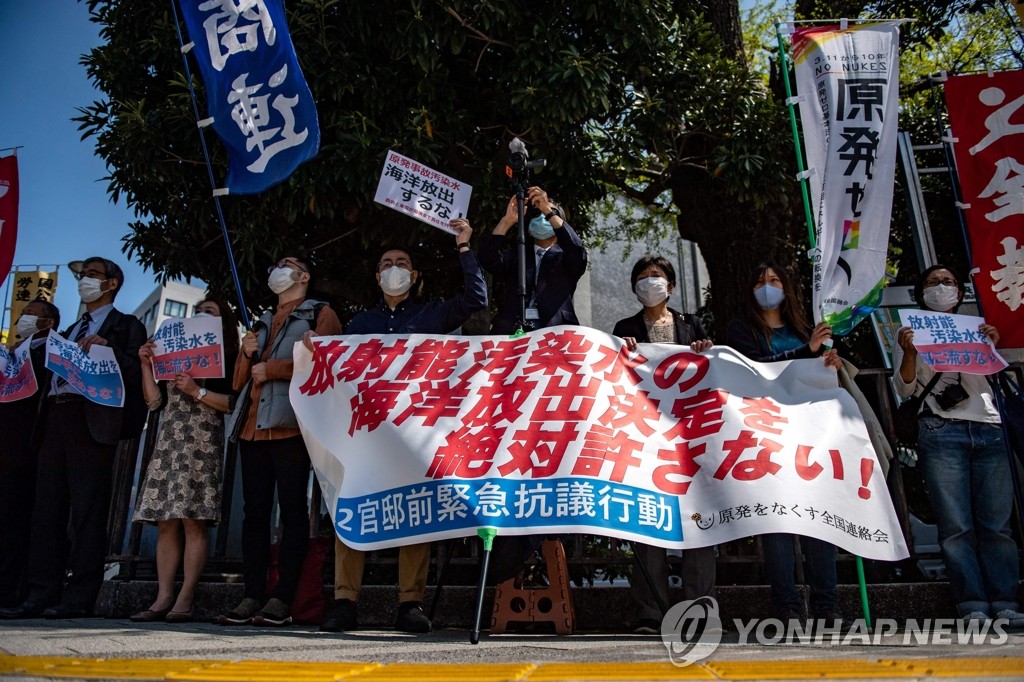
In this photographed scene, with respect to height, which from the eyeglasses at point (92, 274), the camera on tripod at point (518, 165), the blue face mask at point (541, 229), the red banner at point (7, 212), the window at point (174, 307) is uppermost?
the window at point (174, 307)

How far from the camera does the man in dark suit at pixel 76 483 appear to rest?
16.1 ft

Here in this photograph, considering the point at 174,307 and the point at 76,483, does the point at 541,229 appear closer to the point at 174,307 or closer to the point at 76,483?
the point at 76,483

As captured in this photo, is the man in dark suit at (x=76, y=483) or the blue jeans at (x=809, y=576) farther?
the man in dark suit at (x=76, y=483)

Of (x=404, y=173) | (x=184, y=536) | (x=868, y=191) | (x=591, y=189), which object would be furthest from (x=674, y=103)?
(x=184, y=536)

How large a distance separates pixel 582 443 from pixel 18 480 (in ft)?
12.5

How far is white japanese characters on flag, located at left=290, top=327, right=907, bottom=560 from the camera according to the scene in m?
3.85

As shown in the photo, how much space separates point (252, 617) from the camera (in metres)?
4.48

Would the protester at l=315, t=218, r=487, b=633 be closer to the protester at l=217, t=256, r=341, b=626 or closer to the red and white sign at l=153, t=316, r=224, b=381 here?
the protester at l=217, t=256, r=341, b=626

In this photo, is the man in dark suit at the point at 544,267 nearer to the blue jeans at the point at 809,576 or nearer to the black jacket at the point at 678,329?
the black jacket at the point at 678,329

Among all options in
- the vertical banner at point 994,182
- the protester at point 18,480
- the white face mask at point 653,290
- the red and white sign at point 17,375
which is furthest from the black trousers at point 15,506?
the vertical banner at point 994,182

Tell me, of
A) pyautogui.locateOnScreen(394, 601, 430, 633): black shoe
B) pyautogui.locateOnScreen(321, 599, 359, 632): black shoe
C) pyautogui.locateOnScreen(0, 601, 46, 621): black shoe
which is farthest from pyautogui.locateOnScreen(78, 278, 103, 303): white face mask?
pyautogui.locateOnScreen(394, 601, 430, 633): black shoe

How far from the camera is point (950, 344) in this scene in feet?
15.1

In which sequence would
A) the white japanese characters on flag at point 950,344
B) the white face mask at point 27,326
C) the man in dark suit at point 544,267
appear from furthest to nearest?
the white face mask at point 27,326 → the man in dark suit at point 544,267 → the white japanese characters on flag at point 950,344

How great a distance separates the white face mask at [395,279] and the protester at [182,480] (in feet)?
3.71
